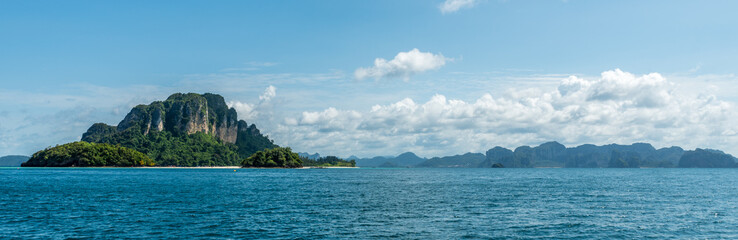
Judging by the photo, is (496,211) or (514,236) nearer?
(514,236)

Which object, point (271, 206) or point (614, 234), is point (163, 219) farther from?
point (614, 234)

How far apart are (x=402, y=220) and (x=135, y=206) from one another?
41.3 meters

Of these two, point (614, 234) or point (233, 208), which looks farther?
point (233, 208)

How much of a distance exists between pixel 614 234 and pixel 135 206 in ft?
212

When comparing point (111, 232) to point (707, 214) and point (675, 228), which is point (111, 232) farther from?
point (707, 214)

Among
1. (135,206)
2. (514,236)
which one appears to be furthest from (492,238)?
(135,206)

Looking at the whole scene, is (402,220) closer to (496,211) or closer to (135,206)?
(496,211)

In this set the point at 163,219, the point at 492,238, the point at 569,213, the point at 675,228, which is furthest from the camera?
the point at 569,213

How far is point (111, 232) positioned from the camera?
4900 cm

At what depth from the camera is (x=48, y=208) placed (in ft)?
226

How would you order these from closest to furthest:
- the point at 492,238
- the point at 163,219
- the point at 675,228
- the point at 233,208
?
1. the point at 492,238
2. the point at 675,228
3. the point at 163,219
4. the point at 233,208

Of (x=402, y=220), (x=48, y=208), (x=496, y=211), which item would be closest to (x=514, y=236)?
(x=402, y=220)

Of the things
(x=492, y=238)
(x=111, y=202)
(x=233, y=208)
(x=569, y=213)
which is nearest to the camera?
(x=492, y=238)

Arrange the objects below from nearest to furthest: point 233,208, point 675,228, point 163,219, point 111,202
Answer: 1. point 675,228
2. point 163,219
3. point 233,208
4. point 111,202
